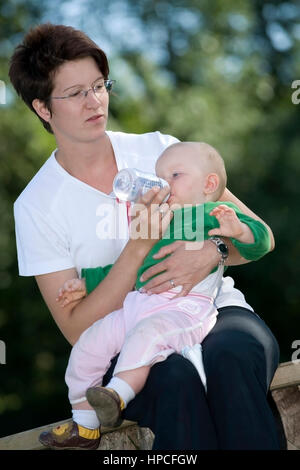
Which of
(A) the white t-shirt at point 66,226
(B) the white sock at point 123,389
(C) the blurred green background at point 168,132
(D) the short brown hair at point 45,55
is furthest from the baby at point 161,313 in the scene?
(C) the blurred green background at point 168,132

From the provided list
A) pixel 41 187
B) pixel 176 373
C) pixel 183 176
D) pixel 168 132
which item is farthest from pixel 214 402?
pixel 168 132

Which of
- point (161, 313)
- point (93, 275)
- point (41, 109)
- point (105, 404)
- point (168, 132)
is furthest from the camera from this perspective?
point (168, 132)

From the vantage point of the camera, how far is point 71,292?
6.90 feet

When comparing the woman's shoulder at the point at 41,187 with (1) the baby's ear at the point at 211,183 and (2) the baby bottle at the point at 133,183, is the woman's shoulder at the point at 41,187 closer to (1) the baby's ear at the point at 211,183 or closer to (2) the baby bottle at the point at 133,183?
(2) the baby bottle at the point at 133,183

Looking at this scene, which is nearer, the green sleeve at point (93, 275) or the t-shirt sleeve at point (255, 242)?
the t-shirt sleeve at point (255, 242)

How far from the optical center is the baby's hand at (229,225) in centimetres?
197

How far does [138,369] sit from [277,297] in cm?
762

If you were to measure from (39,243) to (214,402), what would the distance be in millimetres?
737

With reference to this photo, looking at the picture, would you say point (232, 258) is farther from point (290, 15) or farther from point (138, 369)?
point (290, 15)

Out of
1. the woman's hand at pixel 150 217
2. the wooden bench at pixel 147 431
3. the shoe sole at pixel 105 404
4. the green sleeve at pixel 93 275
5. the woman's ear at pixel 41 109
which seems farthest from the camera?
the woman's ear at pixel 41 109

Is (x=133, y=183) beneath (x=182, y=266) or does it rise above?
above

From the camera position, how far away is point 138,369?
1.83 metres

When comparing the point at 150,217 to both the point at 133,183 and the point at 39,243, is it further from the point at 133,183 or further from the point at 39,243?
the point at 39,243
